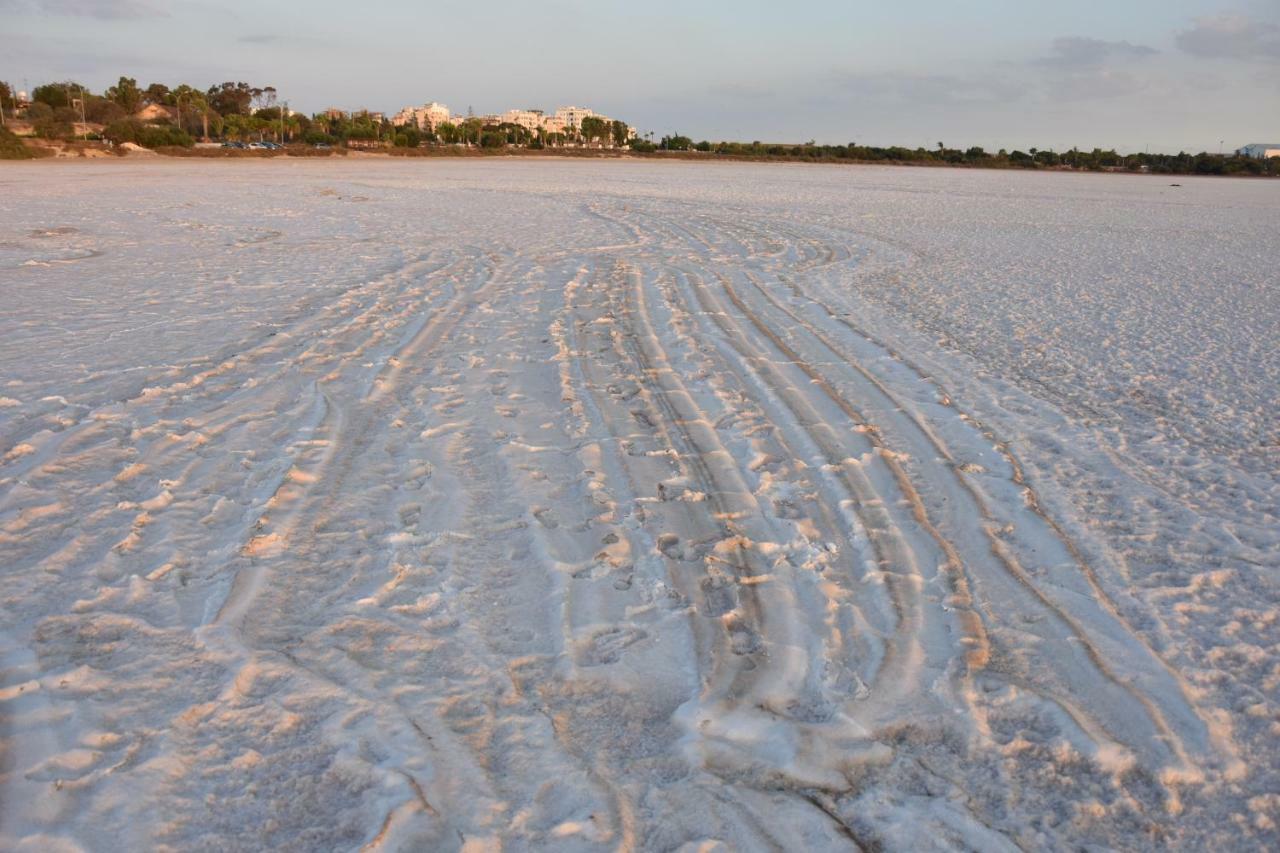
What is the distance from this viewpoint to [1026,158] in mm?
74438

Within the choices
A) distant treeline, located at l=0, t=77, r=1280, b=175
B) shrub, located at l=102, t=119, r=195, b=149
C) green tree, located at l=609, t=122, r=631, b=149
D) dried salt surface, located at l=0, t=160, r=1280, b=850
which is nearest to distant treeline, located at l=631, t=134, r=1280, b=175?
distant treeline, located at l=0, t=77, r=1280, b=175

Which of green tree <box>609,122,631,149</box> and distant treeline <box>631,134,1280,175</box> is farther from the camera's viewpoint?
green tree <box>609,122,631,149</box>

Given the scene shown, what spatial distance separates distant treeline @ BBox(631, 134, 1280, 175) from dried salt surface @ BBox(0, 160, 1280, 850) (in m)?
71.4

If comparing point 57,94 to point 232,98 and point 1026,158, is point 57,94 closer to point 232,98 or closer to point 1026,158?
point 232,98

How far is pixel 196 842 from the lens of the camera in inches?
→ 73.9

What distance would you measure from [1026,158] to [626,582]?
273 ft

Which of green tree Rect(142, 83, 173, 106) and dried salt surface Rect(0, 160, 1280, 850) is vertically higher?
green tree Rect(142, 83, 173, 106)

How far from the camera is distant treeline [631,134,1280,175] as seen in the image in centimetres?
6562

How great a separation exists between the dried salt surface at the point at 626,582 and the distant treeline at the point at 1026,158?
234 feet

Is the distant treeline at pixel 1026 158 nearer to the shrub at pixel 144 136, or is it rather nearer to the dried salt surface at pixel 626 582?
the shrub at pixel 144 136

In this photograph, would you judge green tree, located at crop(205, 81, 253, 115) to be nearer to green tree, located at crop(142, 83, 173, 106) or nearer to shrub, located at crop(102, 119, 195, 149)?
green tree, located at crop(142, 83, 173, 106)

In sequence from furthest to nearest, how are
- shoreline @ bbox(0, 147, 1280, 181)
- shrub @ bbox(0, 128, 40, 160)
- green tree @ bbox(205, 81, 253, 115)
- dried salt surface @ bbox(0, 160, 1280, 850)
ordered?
green tree @ bbox(205, 81, 253, 115), shoreline @ bbox(0, 147, 1280, 181), shrub @ bbox(0, 128, 40, 160), dried salt surface @ bbox(0, 160, 1280, 850)

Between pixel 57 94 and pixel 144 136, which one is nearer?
pixel 144 136

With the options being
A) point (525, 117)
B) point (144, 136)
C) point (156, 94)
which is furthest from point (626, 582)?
point (525, 117)
